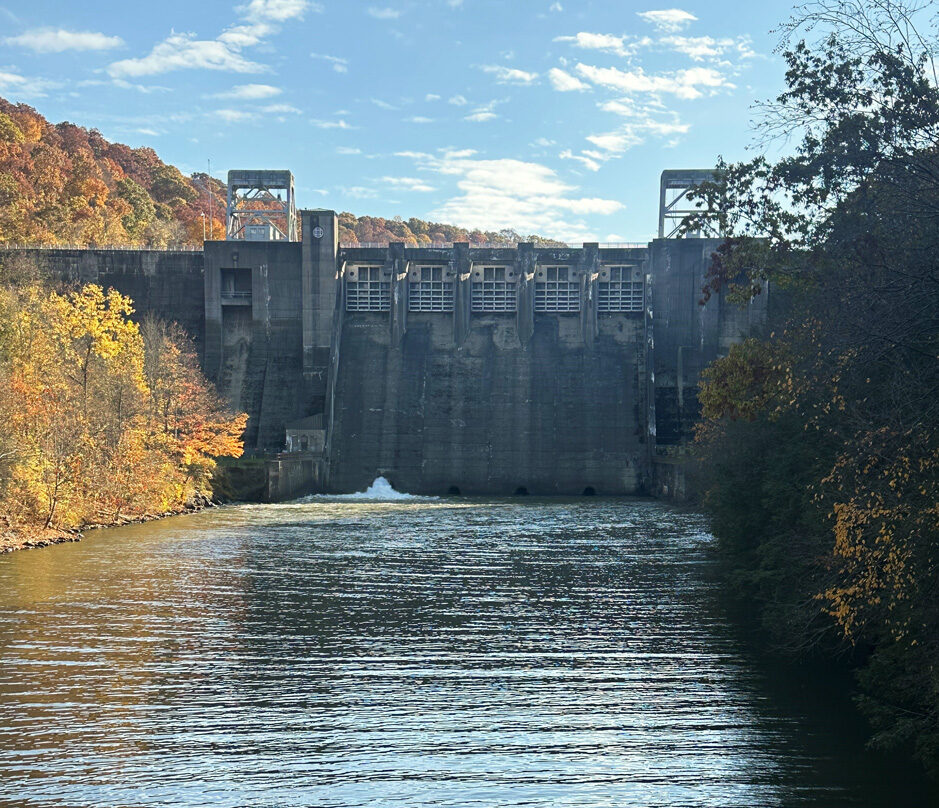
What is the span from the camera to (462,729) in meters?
14.0

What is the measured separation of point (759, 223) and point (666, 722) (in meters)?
9.08

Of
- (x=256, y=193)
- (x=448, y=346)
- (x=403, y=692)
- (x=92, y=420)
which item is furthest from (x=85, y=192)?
(x=403, y=692)

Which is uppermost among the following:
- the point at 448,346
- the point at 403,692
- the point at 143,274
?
the point at 143,274

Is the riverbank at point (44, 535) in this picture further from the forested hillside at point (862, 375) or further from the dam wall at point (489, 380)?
the forested hillside at point (862, 375)

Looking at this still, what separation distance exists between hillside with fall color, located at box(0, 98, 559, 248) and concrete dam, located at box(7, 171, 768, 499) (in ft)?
74.9

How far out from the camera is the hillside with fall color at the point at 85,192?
82.2m

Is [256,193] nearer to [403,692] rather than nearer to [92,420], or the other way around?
[92,420]

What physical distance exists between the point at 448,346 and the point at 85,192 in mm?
46366

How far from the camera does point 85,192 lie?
89.4 m

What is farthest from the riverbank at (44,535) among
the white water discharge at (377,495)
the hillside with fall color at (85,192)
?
the hillside with fall color at (85,192)

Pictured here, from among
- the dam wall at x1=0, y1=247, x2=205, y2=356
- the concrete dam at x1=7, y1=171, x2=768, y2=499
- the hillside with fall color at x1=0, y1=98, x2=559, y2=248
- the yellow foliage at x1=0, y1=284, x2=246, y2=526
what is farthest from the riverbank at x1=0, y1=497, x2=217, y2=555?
the hillside with fall color at x1=0, y1=98, x2=559, y2=248

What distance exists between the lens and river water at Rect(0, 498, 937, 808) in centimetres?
1207

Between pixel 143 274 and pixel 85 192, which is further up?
pixel 85 192

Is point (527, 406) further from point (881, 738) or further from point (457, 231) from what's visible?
point (457, 231)
